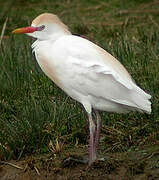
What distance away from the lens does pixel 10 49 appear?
23.1 ft

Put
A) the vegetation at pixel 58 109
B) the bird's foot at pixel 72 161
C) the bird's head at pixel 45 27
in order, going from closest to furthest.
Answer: the bird's head at pixel 45 27 → the bird's foot at pixel 72 161 → the vegetation at pixel 58 109

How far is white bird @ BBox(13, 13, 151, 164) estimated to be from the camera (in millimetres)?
4305

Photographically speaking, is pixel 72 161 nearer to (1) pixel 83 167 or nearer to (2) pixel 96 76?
(1) pixel 83 167

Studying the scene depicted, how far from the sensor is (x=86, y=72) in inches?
169

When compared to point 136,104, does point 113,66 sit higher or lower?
higher

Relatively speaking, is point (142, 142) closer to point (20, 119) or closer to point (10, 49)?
point (20, 119)

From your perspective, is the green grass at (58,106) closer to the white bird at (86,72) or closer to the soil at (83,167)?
the soil at (83,167)

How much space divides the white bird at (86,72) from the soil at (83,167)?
1.29ft

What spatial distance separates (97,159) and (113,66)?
27.3 inches

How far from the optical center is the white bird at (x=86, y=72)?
4.30 meters

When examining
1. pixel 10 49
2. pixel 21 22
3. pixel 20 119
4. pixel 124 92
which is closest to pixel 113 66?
pixel 124 92

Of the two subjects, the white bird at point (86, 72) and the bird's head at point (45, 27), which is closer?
the white bird at point (86, 72)

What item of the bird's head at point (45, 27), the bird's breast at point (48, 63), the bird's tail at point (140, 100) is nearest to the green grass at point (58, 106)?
the bird's tail at point (140, 100)

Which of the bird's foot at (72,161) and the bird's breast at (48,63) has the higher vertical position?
the bird's breast at (48,63)
